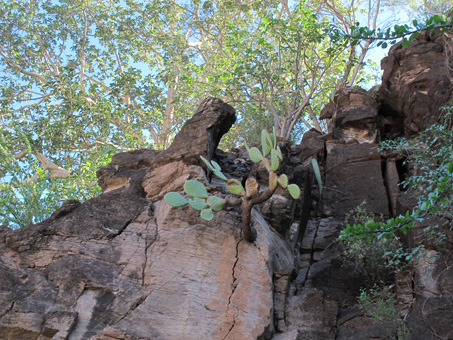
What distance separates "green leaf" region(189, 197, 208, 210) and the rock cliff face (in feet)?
2.28

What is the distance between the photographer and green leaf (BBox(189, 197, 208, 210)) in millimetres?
7816

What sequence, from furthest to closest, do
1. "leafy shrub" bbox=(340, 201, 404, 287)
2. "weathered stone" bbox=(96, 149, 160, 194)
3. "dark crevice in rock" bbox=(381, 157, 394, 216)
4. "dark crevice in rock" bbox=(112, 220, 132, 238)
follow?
"dark crevice in rock" bbox=(381, 157, 394, 216)
"weathered stone" bbox=(96, 149, 160, 194)
"leafy shrub" bbox=(340, 201, 404, 287)
"dark crevice in rock" bbox=(112, 220, 132, 238)

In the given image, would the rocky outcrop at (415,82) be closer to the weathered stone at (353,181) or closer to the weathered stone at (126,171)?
the weathered stone at (353,181)

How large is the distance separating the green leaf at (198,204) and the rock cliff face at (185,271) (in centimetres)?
69

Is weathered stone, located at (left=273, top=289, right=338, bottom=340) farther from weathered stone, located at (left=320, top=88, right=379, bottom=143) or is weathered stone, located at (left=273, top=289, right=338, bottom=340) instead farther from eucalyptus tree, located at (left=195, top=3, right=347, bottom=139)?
eucalyptus tree, located at (left=195, top=3, right=347, bottom=139)

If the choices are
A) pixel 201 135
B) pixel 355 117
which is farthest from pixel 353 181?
pixel 201 135

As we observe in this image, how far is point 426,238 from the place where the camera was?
27.1ft

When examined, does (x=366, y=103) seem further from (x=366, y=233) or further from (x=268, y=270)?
(x=366, y=233)

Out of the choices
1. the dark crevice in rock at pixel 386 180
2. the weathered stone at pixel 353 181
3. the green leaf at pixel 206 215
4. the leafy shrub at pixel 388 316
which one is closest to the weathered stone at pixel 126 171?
the green leaf at pixel 206 215

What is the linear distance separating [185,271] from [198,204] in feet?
3.39

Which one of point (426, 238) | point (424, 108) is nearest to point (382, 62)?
point (424, 108)

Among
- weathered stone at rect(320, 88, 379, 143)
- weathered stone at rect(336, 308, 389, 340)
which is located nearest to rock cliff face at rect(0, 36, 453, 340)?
weathered stone at rect(336, 308, 389, 340)

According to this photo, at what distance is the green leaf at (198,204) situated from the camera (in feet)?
25.6

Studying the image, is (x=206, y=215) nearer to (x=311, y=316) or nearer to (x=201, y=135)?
(x=311, y=316)
